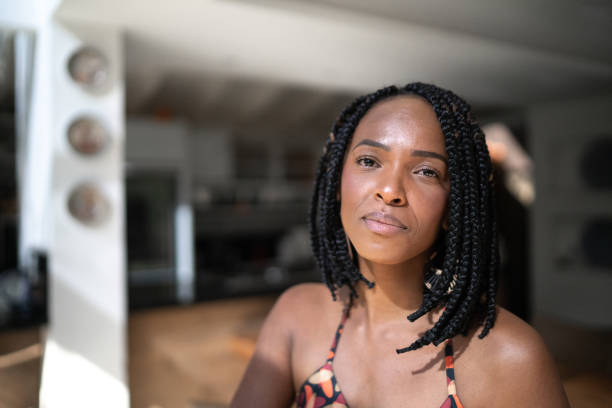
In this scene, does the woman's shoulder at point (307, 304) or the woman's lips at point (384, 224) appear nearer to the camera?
the woman's lips at point (384, 224)

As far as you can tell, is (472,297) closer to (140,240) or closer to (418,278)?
(418,278)

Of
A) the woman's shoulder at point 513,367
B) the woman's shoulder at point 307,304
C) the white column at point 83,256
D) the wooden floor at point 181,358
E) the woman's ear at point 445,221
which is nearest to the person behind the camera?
the woman's shoulder at point 513,367

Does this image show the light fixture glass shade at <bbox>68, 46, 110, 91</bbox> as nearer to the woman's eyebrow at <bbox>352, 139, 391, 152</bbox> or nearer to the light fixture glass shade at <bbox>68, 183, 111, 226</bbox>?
the light fixture glass shade at <bbox>68, 183, 111, 226</bbox>

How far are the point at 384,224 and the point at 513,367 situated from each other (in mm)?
297

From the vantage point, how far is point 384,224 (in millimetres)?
800

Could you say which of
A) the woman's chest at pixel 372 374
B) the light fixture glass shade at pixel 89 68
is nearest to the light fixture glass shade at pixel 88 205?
the light fixture glass shade at pixel 89 68

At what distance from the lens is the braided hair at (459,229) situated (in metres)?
0.82

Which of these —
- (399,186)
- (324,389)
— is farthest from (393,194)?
(324,389)

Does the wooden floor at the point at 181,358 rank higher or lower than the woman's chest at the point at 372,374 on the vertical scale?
lower

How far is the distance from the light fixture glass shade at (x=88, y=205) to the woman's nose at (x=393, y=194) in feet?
6.89

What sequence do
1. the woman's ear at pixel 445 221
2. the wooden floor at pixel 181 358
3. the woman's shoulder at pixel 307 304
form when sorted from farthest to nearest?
the wooden floor at pixel 181 358, the woman's shoulder at pixel 307 304, the woman's ear at pixel 445 221

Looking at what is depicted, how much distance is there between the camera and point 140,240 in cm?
528

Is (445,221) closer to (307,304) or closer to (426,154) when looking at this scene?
(426,154)

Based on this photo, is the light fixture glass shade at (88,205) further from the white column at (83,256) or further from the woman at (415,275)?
the woman at (415,275)
